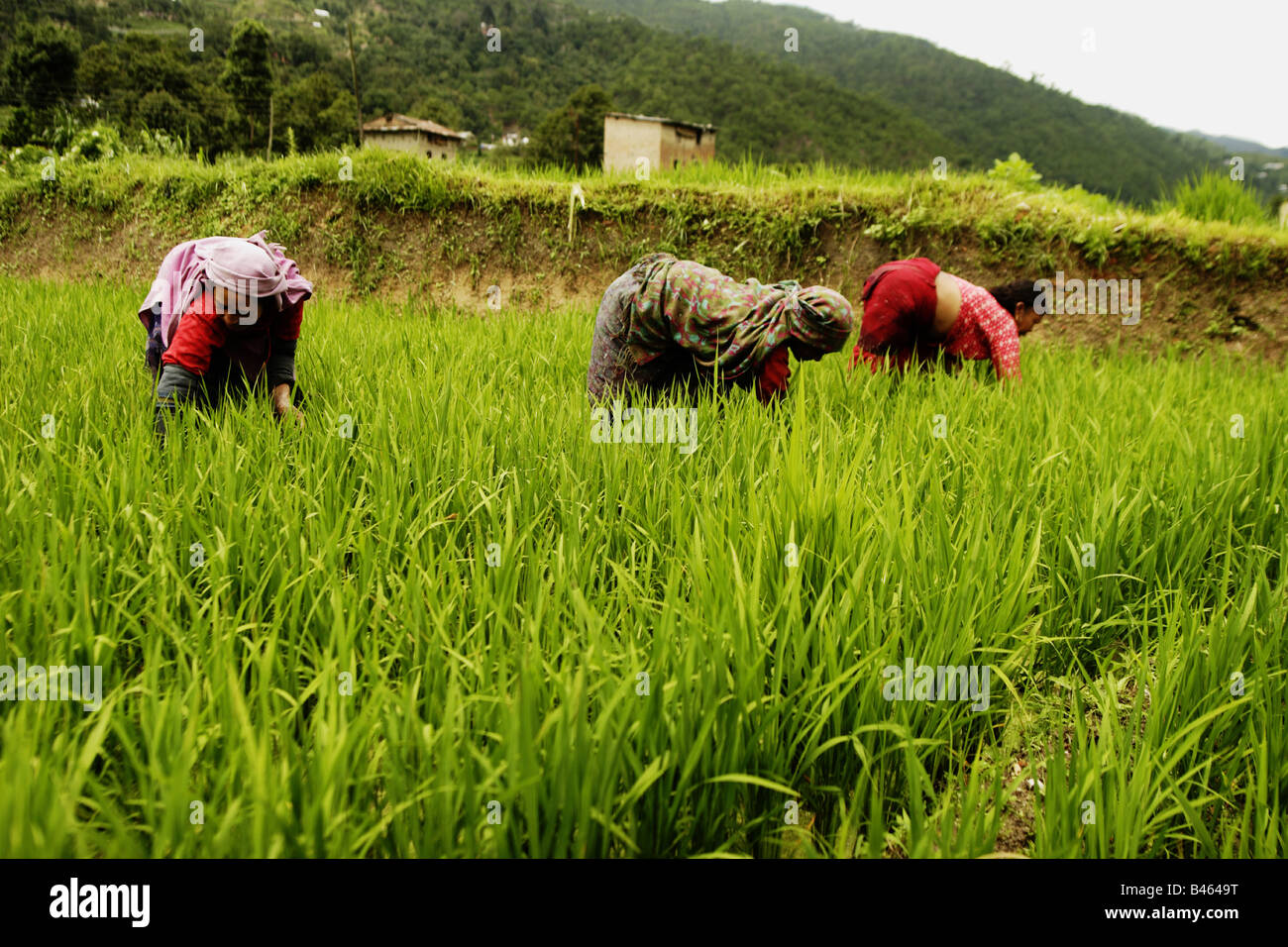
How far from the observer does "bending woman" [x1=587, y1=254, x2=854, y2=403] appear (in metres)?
2.35

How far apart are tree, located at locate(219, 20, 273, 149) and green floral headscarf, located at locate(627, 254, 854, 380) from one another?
36.1m

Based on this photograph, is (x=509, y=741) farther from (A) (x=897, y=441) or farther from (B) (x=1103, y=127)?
(B) (x=1103, y=127)

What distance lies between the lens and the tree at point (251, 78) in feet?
101

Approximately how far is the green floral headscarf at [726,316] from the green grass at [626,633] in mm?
241

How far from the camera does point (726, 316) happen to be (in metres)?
2.42

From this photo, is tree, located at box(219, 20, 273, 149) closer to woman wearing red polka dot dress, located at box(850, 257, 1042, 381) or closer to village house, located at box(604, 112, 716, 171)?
village house, located at box(604, 112, 716, 171)

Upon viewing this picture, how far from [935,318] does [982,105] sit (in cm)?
7553

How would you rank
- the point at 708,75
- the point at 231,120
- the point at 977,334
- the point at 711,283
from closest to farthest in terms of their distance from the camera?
the point at 711,283, the point at 977,334, the point at 231,120, the point at 708,75

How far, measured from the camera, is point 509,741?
844mm
